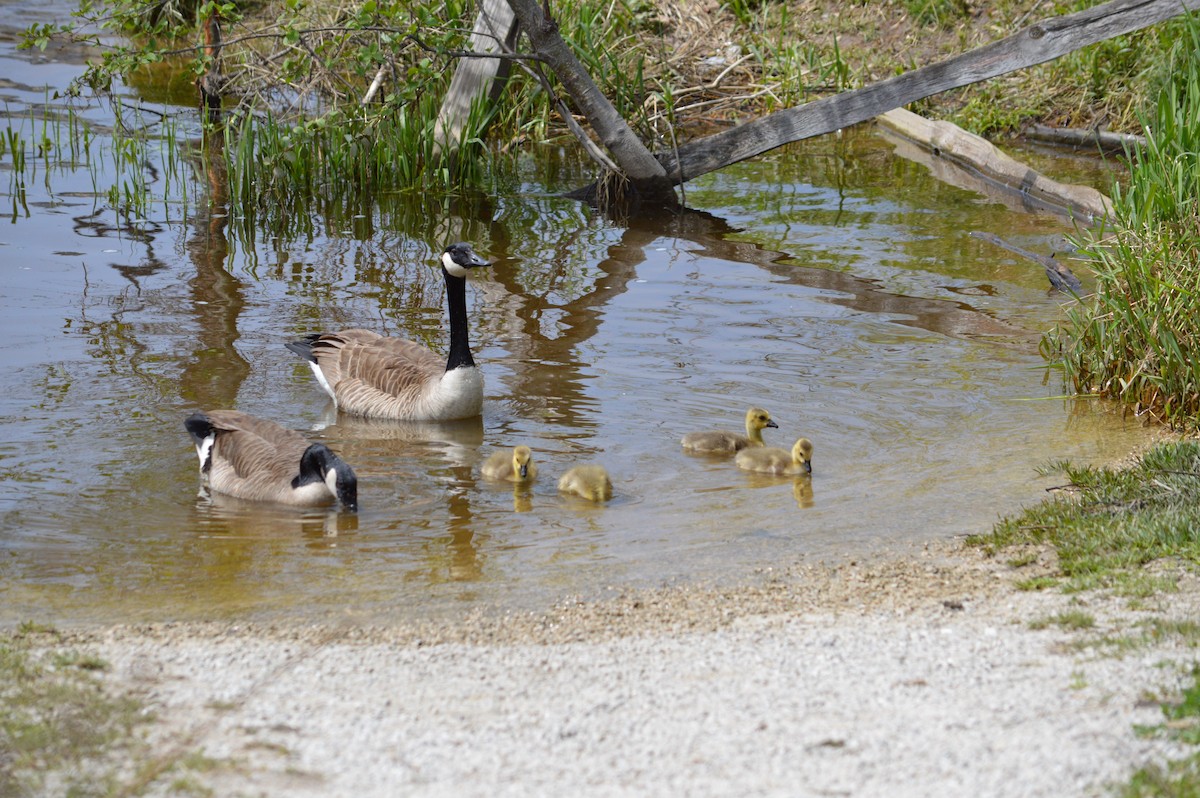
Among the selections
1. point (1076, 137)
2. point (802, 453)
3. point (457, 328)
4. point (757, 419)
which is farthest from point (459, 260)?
point (1076, 137)

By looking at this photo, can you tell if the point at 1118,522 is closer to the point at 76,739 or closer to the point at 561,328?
the point at 76,739

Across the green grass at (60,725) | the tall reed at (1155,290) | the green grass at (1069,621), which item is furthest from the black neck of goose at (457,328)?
the green grass at (1069,621)

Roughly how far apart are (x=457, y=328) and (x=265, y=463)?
2030mm

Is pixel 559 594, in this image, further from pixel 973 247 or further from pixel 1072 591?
pixel 973 247

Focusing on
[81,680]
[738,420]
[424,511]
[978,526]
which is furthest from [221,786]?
[738,420]

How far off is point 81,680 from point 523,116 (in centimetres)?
1304

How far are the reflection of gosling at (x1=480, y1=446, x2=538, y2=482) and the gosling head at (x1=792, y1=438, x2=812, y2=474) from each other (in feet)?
5.00

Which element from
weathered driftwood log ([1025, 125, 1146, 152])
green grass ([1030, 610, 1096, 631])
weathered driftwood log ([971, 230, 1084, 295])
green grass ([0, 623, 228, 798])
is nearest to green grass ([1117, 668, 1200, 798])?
green grass ([1030, 610, 1096, 631])

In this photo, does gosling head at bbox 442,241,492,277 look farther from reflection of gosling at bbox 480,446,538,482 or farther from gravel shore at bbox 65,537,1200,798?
gravel shore at bbox 65,537,1200,798

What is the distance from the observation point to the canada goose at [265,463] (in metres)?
7.39

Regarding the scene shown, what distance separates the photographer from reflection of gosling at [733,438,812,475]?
7.72 m

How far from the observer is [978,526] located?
6906mm

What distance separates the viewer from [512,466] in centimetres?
785

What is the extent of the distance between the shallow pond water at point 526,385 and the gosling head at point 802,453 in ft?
0.46
